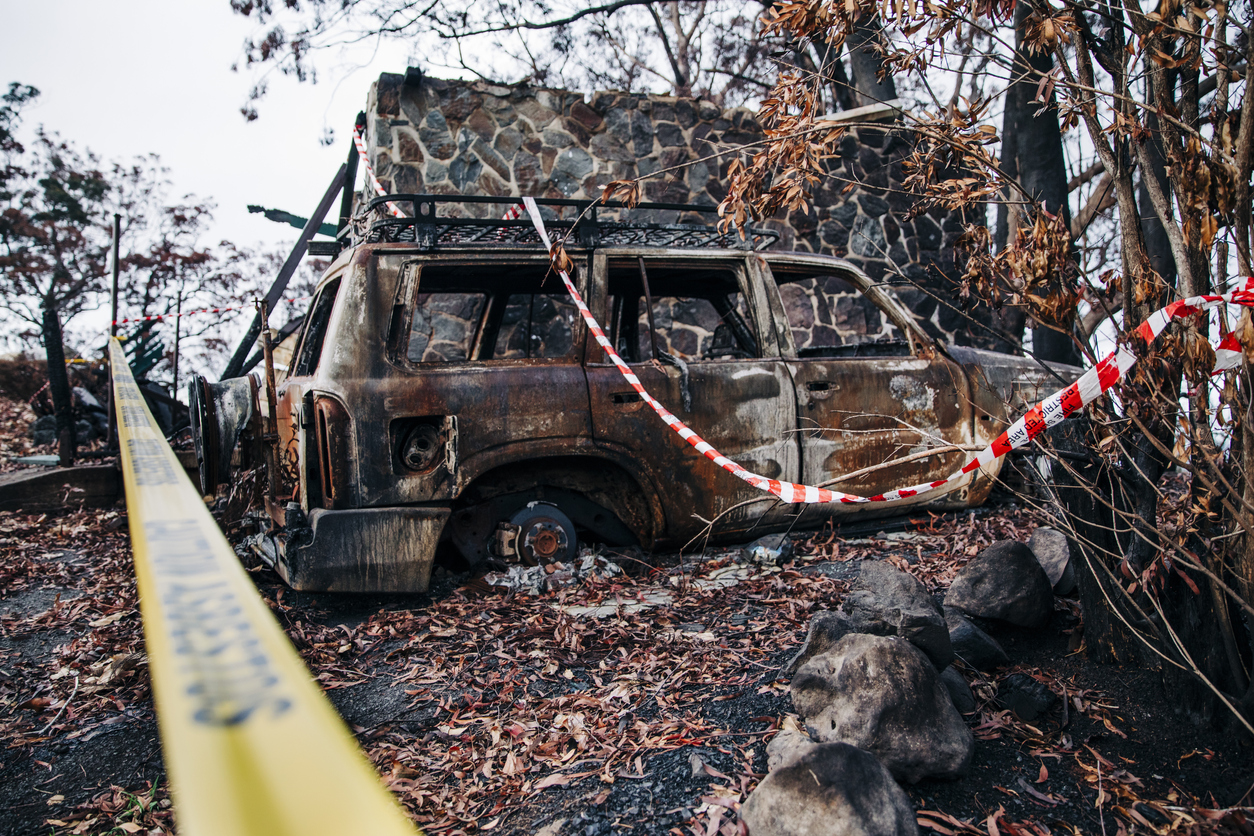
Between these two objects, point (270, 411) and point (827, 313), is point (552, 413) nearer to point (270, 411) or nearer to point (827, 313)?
point (270, 411)

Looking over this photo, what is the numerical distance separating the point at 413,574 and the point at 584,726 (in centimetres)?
139

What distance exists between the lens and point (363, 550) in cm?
350

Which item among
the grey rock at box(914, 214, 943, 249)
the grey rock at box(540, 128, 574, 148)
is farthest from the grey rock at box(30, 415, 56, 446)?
the grey rock at box(914, 214, 943, 249)

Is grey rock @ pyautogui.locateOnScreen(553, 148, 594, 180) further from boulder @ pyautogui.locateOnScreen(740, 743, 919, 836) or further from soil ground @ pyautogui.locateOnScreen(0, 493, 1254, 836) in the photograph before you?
boulder @ pyautogui.locateOnScreen(740, 743, 919, 836)

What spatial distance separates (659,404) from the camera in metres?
3.97

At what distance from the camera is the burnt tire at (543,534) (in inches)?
156

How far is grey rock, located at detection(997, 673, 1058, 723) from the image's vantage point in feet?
8.39

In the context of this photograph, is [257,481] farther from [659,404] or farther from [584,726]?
[584,726]

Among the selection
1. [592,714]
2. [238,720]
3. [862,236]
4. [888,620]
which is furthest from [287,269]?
[238,720]

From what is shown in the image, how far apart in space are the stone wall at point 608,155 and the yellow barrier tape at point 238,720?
745 centimetres

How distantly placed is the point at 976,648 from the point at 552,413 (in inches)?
86.6

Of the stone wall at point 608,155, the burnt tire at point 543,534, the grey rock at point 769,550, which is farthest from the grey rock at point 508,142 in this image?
the grey rock at point 769,550

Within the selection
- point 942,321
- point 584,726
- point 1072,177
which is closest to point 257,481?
point 584,726

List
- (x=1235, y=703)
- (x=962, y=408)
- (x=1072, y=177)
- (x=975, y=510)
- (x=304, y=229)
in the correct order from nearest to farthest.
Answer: (x=1235, y=703)
(x=962, y=408)
(x=975, y=510)
(x=304, y=229)
(x=1072, y=177)
